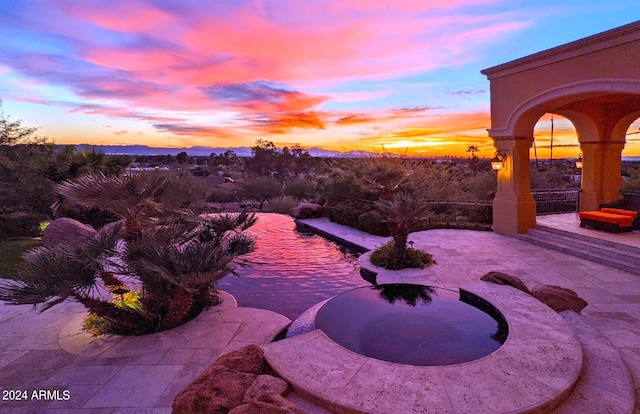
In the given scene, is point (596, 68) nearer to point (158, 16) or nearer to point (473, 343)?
point (473, 343)

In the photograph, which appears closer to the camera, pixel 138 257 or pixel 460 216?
pixel 138 257

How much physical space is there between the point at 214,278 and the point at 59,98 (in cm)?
1448

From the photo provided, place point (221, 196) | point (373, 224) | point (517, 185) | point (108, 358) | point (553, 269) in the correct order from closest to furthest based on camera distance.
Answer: point (108, 358)
point (553, 269)
point (517, 185)
point (373, 224)
point (221, 196)

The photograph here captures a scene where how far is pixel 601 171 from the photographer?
12.0 meters

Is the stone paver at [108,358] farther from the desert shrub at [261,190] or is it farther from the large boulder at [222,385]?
the desert shrub at [261,190]

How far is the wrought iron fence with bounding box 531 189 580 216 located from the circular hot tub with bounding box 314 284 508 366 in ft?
32.0

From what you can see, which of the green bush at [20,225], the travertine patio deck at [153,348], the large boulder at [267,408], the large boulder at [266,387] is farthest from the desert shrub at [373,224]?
the green bush at [20,225]

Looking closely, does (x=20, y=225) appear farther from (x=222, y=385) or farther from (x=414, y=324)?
(x=414, y=324)

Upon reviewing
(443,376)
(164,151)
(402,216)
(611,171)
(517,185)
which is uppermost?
(164,151)

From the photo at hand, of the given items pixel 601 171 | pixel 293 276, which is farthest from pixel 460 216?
pixel 293 276

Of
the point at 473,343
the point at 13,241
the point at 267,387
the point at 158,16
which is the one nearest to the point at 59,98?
the point at 13,241

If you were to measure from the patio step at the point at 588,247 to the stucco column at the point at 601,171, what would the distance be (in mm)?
3405

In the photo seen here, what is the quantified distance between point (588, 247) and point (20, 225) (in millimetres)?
17971

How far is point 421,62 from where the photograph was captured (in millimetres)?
13141
